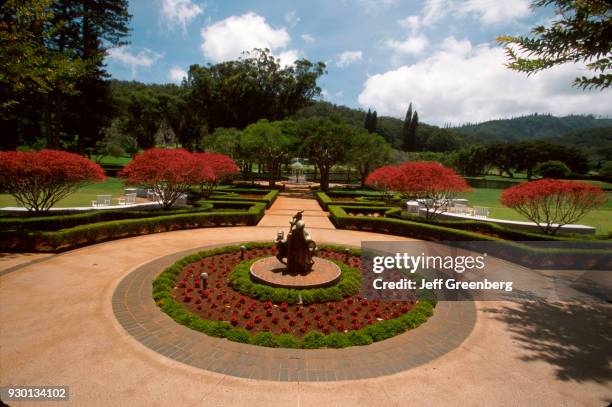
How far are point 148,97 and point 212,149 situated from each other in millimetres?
25061

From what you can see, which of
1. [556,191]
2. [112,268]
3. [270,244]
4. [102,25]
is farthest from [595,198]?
[102,25]

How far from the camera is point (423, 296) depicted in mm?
9125

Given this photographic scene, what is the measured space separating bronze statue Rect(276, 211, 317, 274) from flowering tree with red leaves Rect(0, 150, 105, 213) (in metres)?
13.4

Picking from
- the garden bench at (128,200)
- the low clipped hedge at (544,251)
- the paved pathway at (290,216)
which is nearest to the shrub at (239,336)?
the low clipped hedge at (544,251)

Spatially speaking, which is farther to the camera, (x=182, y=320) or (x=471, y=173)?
(x=471, y=173)

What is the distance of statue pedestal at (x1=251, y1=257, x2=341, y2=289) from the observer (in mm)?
9094

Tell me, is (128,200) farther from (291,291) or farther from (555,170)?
(555,170)

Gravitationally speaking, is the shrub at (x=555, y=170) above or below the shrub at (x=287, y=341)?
above

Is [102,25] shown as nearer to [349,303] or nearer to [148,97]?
[148,97]

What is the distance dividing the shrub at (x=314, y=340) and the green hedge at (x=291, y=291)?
1682mm

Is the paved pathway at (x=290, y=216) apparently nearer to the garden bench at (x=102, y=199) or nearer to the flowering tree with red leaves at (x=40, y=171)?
the flowering tree with red leaves at (x=40, y=171)

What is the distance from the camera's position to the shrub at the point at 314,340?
6.43m

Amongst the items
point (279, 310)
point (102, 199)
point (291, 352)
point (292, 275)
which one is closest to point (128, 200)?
point (102, 199)

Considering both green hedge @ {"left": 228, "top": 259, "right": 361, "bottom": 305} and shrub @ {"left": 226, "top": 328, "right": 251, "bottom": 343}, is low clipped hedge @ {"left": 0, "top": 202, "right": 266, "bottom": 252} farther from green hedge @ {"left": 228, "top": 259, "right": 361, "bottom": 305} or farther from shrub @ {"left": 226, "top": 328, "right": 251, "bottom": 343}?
shrub @ {"left": 226, "top": 328, "right": 251, "bottom": 343}
